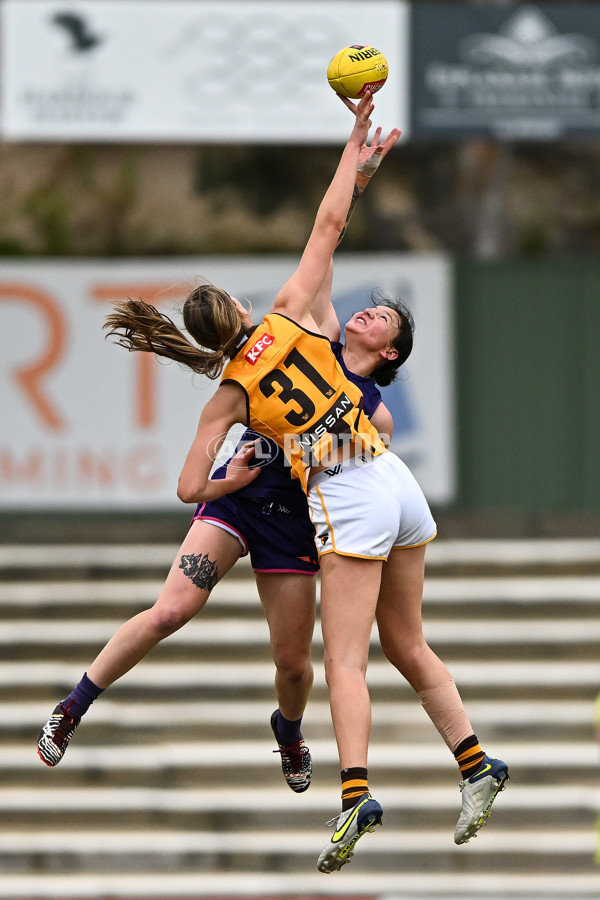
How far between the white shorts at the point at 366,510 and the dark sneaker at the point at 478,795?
2.38 ft

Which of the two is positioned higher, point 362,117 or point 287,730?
point 362,117

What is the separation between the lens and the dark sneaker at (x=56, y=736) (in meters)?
4.43

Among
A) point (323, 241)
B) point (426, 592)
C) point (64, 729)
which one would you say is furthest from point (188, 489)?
point (426, 592)

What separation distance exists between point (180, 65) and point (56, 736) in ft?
20.7

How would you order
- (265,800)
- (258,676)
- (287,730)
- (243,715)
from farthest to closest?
(258,676)
(243,715)
(265,800)
(287,730)

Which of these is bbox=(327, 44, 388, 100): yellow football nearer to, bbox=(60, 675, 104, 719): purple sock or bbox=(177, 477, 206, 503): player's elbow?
bbox=(177, 477, 206, 503): player's elbow

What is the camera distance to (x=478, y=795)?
4.30 metres

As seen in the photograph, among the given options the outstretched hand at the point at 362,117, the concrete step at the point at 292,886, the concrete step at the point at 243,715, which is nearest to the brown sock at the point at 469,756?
the outstretched hand at the point at 362,117

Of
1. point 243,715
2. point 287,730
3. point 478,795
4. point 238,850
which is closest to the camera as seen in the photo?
point 478,795

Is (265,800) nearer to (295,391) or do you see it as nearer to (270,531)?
(270,531)

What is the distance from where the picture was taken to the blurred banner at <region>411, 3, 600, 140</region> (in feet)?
31.5

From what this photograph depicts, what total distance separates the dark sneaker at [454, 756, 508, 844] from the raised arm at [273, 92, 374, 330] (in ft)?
4.81

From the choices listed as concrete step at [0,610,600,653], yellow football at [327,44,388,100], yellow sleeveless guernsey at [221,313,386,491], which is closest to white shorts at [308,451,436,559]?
yellow sleeveless guernsey at [221,313,386,491]

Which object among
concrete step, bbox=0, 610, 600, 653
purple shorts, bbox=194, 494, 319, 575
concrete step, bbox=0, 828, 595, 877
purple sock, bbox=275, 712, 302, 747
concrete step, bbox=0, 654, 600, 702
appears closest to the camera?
purple shorts, bbox=194, 494, 319, 575
